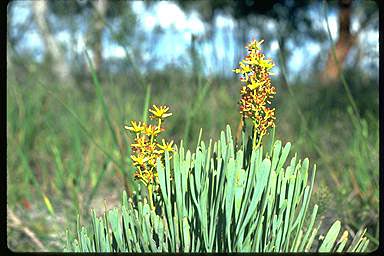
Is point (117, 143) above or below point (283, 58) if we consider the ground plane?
below

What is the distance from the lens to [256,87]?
49cm

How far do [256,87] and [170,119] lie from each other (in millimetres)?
1534

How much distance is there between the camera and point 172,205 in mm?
543

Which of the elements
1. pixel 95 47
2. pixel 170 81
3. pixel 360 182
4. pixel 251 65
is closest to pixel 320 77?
pixel 170 81

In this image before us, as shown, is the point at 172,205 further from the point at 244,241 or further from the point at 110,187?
the point at 110,187

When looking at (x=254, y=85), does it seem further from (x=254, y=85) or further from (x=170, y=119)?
(x=170, y=119)

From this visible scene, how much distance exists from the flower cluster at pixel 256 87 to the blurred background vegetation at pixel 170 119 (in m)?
0.33

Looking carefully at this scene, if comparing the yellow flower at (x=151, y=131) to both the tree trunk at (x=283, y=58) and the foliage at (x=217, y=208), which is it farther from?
the tree trunk at (x=283, y=58)

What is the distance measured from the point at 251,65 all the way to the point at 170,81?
1.71 m

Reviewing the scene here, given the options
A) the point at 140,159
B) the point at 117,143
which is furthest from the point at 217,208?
the point at 117,143

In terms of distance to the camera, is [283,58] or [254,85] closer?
[254,85]

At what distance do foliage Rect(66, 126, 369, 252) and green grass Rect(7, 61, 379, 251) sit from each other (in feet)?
1.12

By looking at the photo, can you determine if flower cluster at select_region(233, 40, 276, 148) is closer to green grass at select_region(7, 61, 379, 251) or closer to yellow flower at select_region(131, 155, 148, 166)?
yellow flower at select_region(131, 155, 148, 166)

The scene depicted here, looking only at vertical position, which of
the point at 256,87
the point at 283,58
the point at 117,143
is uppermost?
the point at 283,58
